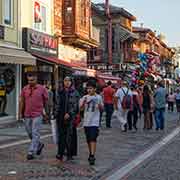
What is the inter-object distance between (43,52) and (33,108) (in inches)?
639

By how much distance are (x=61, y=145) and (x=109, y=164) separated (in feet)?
3.57

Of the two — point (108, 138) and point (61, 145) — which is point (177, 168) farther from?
point (108, 138)

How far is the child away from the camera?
38.6ft

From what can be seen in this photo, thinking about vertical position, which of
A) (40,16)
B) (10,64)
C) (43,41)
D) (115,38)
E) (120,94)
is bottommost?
(120,94)

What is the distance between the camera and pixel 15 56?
2267 cm

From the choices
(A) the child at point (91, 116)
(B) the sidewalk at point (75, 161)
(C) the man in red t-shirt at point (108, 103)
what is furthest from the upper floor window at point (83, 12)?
(A) the child at point (91, 116)

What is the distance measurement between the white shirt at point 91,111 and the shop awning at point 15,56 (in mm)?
9884

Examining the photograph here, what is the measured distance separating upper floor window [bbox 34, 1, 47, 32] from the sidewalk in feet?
38.0

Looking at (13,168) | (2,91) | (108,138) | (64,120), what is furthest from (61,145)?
(2,91)

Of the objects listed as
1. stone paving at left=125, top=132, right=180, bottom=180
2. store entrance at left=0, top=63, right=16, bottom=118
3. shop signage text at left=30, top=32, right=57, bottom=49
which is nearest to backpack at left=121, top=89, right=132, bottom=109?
stone paving at left=125, top=132, right=180, bottom=180

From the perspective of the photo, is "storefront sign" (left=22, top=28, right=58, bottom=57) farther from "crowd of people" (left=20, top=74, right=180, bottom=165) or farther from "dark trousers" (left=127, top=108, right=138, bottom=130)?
"crowd of people" (left=20, top=74, right=180, bottom=165)

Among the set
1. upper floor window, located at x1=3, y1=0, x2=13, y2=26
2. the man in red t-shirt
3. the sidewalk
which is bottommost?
the sidewalk

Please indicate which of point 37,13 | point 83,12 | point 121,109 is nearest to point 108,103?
point 121,109

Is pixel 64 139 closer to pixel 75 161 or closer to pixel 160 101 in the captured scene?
pixel 75 161
